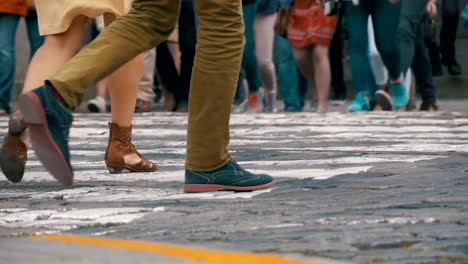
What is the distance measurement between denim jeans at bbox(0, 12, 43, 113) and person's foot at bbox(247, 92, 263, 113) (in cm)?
217

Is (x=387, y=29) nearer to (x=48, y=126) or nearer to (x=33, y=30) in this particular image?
(x=33, y=30)

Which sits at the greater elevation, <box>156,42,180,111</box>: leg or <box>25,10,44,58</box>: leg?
<box>25,10,44,58</box>: leg

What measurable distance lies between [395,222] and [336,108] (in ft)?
43.3

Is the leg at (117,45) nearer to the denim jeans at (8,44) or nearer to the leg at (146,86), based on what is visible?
the denim jeans at (8,44)

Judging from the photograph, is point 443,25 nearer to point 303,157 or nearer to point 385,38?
point 385,38

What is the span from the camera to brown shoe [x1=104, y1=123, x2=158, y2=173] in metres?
6.81

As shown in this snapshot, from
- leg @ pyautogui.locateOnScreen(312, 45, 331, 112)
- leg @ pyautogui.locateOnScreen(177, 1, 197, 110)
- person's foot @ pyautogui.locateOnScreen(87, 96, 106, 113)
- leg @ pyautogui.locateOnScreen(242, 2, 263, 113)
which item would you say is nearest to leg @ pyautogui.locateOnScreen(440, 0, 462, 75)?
leg @ pyautogui.locateOnScreen(312, 45, 331, 112)

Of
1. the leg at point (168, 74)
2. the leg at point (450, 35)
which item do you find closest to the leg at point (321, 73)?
the leg at point (168, 74)

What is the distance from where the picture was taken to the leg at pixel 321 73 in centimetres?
1464

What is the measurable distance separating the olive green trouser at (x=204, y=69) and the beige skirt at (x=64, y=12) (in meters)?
0.87

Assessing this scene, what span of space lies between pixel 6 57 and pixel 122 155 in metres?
7.63

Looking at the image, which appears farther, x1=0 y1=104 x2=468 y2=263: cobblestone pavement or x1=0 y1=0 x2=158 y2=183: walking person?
x1=0 y1=0 x2=158 y2=183: walking person

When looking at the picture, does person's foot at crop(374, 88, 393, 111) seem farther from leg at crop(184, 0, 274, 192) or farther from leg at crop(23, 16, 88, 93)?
leg at crop(184, 0, 274, 192)

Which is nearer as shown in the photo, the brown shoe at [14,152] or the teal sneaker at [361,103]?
the brown shoe at [14,152]
